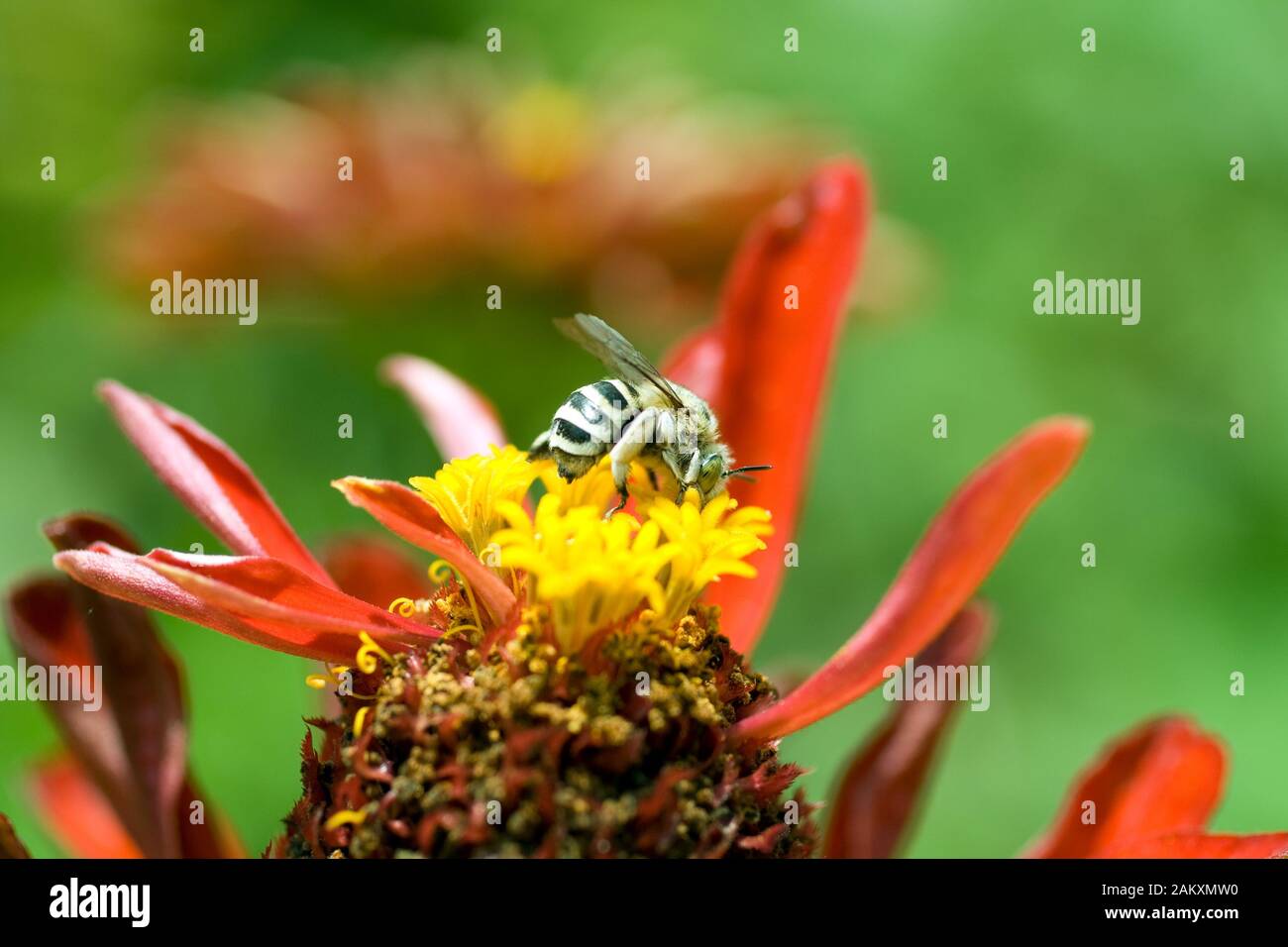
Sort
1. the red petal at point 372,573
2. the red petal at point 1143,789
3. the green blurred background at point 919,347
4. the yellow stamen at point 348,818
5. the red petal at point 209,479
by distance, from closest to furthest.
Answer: the yellow stamen at point 348,818, the red petal at point 209,479, the red petal at point 1143,789, the red petal at point 372,573, the green blurred background at point 919,347

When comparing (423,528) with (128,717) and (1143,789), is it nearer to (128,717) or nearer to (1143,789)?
(128,717)

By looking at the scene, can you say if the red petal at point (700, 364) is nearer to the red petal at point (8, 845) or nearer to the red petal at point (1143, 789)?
the red petal at point (1143, 789)

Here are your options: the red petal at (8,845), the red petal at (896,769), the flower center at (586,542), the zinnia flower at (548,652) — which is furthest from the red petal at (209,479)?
the red petal at (896,769)

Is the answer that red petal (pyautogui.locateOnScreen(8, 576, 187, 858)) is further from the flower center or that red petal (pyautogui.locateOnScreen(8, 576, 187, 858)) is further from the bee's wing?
the bee's wing

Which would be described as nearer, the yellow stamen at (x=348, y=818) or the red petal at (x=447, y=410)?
the yellow stamen at (x=348, y=818)

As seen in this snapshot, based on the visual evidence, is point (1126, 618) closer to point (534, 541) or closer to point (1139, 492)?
point (1139, 492)
